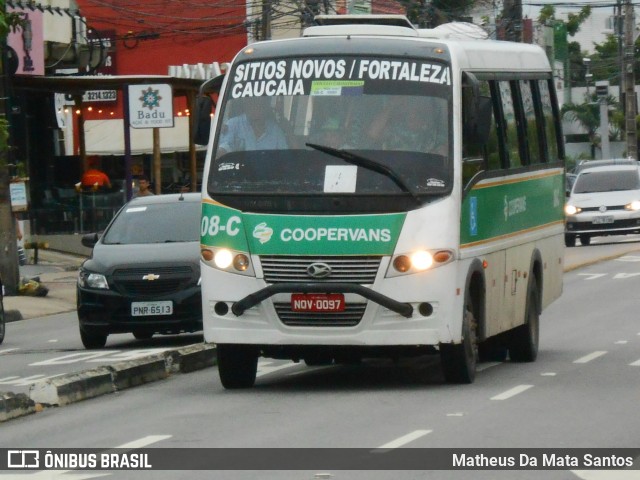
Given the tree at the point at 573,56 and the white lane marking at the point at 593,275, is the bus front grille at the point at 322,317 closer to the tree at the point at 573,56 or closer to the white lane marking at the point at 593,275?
the white lane marking at the point at 593,275

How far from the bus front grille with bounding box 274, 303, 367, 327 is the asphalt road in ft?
1.93

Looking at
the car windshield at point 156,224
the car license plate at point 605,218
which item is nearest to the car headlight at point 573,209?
the car license plate at point 605,218

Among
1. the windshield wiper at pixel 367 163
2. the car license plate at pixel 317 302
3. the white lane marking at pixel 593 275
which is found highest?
the windshield wiper at pixel 367 163

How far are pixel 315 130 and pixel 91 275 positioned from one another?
18.9 ft

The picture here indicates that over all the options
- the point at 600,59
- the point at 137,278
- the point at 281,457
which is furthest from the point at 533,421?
the point at 600,59

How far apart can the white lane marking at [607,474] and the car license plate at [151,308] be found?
364 inches

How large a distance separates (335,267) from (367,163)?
0.89 meters

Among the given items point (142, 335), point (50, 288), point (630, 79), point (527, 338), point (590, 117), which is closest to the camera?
point (527, 338)

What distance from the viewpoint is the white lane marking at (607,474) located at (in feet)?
28.3

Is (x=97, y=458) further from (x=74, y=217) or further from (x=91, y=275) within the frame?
(x=74, y=217)

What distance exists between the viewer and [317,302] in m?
12.4

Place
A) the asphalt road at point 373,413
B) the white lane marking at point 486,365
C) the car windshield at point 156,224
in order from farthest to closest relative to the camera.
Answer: the car windshield at point 156,224, the white lane marking at point 486,365, the asphalt road at point 373,413

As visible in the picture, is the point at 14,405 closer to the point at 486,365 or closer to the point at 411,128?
the point at 411,128

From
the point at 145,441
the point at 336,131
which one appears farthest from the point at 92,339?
the point at 145,441
